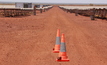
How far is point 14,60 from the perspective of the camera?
20.0 ft

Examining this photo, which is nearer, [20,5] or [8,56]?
[8,56]

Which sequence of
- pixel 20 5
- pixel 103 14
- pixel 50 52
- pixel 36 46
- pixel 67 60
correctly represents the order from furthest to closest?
1. pixel 20 5
2. pixel 103 14
3. pixel 36 46
4. pixel 50 52
5. pixel 67 60

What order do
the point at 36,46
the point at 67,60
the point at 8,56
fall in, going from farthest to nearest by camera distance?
the point at 36,46 < the point at 8,56 < the point at 67,60

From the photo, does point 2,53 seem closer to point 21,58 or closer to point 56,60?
point 21,58

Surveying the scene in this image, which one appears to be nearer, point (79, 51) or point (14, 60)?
point (14, 60)

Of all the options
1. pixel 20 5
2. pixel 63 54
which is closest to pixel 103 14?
pixel 63 54

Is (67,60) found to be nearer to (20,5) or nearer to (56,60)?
(56,60)

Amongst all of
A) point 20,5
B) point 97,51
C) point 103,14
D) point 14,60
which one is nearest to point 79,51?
point 97,51

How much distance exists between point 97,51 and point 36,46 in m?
2.76

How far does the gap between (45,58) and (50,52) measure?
2.80 ft

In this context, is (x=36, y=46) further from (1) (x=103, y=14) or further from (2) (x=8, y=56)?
(1) (x=103, y=14)

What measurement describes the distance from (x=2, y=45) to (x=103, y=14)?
20566 mm

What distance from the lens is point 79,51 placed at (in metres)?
7.38

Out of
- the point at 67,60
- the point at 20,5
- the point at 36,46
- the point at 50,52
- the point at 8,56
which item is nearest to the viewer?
the point at 67,60
